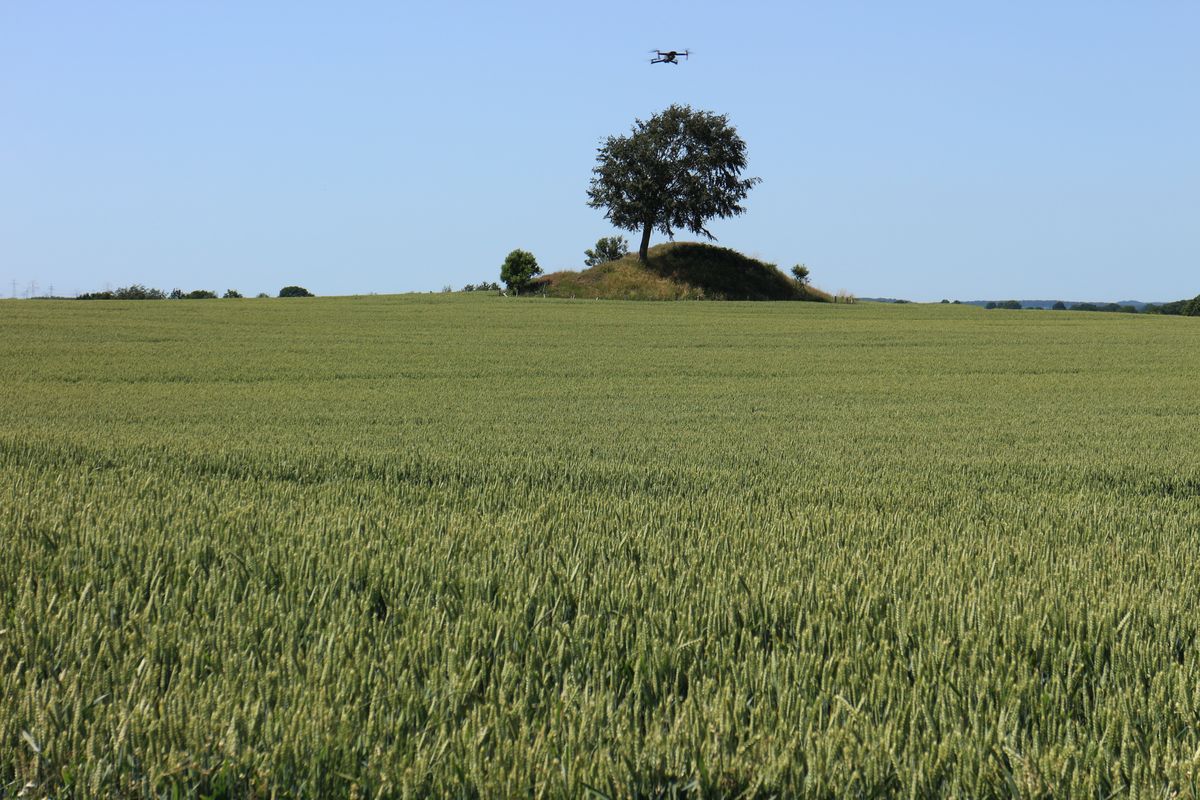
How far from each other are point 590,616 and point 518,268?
53.1 m

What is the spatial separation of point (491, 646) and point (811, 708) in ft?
3.21

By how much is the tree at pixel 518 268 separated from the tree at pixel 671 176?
16.5 ft

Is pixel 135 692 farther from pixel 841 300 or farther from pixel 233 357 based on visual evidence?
pixel 841 300

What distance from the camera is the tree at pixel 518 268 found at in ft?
181

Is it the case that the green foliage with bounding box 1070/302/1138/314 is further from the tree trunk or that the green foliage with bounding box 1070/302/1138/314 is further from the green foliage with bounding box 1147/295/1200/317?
the tree trunk

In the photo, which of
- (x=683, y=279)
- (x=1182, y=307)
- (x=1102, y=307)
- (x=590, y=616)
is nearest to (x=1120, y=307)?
(x=1102, y=307)

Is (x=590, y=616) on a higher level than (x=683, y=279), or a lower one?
lower

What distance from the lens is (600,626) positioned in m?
3.26

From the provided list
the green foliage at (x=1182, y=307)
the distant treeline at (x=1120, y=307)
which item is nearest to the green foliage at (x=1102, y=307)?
the distant treeline at (x=1120, y=307)

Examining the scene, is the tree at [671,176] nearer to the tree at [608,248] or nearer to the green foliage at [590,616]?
the tree at [608,248]

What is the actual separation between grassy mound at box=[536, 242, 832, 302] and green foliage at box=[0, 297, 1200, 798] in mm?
42379

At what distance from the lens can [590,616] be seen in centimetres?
335

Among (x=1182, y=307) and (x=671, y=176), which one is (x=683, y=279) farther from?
(x=1182, y=307)

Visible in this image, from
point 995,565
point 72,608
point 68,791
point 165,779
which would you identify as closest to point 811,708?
point 165,779
